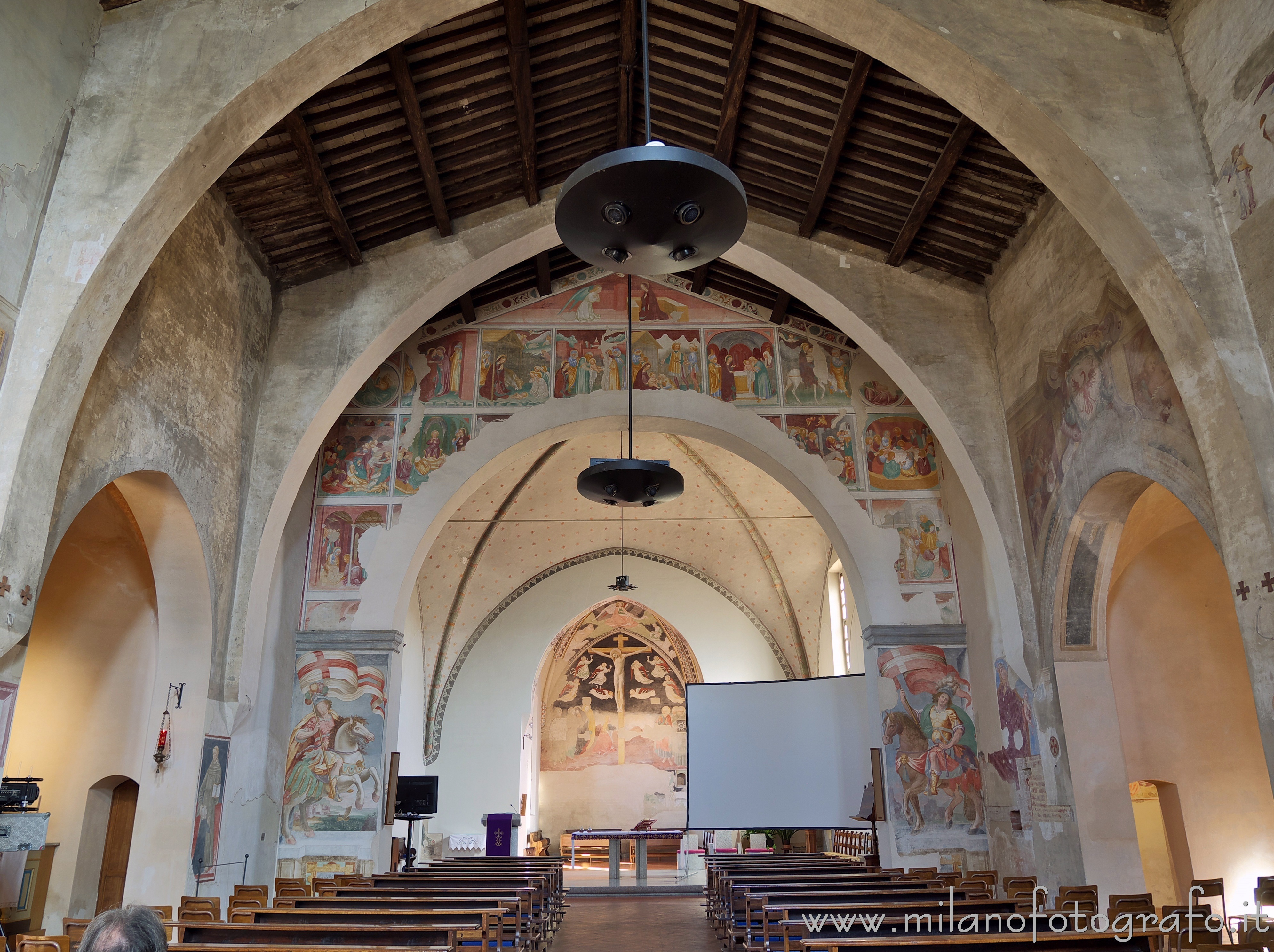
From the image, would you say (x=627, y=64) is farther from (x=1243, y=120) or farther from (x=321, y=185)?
(x=1243, y=120)

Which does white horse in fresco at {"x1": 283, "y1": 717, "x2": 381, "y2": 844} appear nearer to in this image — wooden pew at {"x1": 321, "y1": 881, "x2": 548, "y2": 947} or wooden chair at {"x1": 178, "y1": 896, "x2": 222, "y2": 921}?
wooden pew at {"x1": 321, "y1": 881, "x2": 548, "y2": 947}

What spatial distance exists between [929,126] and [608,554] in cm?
1245

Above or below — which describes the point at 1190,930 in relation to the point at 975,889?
below

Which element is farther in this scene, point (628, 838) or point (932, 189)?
point (628, 838)

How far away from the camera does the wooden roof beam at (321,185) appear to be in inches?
365

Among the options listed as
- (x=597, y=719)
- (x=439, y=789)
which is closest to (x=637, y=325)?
(x=439, y=789)

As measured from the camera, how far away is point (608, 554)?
20219mm

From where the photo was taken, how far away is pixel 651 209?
17.4 ft

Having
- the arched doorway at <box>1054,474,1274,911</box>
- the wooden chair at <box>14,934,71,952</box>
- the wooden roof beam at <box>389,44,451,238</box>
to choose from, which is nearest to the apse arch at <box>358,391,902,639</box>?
the arched doorway at <box>1054,474,1274,911</box>

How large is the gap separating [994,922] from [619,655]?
684 inches

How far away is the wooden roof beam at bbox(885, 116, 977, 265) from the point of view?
30.3 ft

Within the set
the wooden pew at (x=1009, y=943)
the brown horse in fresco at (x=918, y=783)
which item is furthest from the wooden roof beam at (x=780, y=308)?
the wooden pew at (x=1009, y=943)

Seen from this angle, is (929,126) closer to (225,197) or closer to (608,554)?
(225,197)

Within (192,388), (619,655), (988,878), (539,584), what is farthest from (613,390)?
(619,655)
